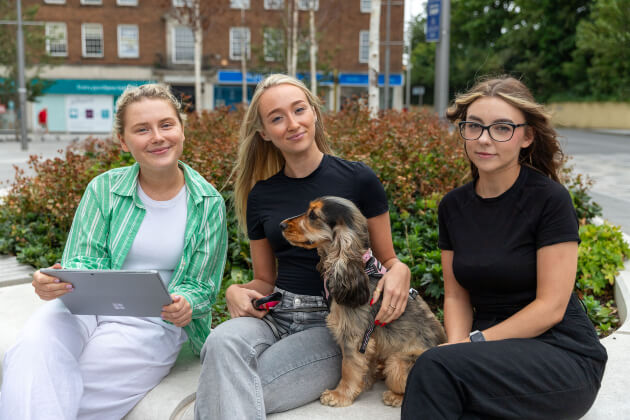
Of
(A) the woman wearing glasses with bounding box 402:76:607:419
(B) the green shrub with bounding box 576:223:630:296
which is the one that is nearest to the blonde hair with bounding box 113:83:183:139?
(A) the woman wearing glasses with bounding box 402:76:607:419

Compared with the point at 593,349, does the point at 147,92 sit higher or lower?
higher

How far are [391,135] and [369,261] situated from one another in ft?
13.2

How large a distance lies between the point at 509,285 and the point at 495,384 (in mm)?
510

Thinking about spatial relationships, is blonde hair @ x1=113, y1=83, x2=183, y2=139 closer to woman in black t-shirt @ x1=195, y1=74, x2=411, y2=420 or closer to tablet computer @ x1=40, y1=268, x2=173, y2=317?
woman in black t-shirt @ x1=195, y1=74, x2=411, y2=420

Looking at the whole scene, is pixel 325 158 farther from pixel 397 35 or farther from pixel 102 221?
pixel 397 35

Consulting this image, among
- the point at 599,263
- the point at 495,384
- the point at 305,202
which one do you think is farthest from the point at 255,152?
the point at 599,263

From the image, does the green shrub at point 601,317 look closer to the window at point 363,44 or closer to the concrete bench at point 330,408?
the concrete bench at point 330,408

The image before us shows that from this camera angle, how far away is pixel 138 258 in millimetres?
3377

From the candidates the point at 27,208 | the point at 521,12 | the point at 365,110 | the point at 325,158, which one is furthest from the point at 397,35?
the point at 325,158

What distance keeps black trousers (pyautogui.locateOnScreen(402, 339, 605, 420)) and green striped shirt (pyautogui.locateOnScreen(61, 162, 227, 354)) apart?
4.62ft

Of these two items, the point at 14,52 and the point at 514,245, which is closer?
the point at 514,245

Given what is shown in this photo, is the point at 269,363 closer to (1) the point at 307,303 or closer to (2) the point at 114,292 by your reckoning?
(1) the point at 307,303

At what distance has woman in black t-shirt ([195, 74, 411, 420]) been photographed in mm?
2840

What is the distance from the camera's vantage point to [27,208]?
6949mm
